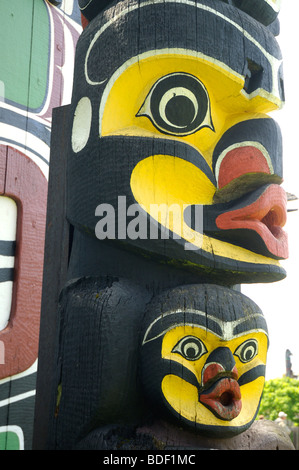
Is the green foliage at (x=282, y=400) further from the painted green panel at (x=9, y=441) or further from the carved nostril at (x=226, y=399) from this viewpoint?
the carved nostril at (x=226, y=399)

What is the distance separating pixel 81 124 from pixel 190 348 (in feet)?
3.70

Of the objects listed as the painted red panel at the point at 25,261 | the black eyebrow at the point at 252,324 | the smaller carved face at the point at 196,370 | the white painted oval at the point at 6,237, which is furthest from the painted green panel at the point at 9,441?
the black eyebrow at the point at 252,324

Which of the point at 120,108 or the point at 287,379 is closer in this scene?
the point at 120,108

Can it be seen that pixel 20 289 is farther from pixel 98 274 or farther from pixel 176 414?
pixel 176 414

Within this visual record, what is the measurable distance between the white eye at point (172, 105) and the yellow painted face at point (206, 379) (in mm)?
880

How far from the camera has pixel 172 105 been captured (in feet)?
7.55

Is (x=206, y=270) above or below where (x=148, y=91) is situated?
below

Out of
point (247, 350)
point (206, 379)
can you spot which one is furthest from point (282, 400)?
point (206, 379)

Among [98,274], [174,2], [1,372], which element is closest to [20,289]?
[1,372]

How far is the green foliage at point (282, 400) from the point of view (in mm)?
18391

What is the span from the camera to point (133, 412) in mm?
2033

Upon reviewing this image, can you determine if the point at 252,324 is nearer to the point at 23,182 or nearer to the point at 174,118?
the point at 174,118
